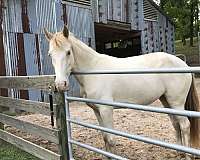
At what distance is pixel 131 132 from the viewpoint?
628 cm

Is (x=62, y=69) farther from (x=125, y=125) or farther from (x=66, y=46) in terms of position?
(x=125, y=125)

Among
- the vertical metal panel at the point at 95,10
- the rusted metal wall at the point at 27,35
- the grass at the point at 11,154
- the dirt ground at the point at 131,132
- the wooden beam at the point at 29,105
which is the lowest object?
the grass at the point at 11,154

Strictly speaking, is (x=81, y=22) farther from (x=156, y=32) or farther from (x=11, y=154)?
(x=11, y=154)

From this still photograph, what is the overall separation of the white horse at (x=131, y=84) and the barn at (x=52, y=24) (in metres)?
6.48

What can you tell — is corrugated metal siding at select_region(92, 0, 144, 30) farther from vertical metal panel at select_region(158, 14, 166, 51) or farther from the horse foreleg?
the horse foreleg

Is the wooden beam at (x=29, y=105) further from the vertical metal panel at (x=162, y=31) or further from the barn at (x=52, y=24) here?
the vertical metal panel at (x=162, y=31)

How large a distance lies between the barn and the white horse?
648 centimetres

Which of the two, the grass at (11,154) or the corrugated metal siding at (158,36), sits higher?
the corrugated metal siding at (158,36)

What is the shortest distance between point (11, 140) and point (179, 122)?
2.62 metres

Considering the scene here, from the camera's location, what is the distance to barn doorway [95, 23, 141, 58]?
1912 centimetres

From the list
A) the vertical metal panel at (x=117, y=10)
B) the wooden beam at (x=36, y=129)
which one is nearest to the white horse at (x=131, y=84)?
the wooden beam at (x=36, y=129)

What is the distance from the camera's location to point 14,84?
5.45m

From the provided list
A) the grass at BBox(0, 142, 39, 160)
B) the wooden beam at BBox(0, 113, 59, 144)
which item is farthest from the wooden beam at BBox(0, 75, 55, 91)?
the grass at BBox(0, 142, 39, 160)

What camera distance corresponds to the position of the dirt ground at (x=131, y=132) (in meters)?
4.97
